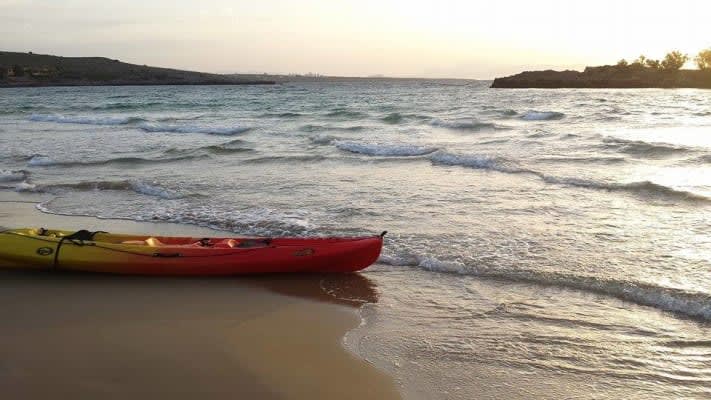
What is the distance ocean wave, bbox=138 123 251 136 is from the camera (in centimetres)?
2352

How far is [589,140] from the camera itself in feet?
56.7

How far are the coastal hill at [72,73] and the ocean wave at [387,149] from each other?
74.4m

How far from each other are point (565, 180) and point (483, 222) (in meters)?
3.71

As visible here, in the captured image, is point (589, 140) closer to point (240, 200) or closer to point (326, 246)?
point (240, 200)

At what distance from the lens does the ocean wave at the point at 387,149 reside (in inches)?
625

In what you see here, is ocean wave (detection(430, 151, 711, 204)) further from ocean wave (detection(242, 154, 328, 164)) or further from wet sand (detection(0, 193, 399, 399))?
wet sand (detection(0, 193, 399, 399))

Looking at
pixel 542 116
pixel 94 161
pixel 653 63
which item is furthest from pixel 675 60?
pixel 94 161

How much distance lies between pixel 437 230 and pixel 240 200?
12.2 feet

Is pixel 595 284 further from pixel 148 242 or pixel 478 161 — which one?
pixel 478 161

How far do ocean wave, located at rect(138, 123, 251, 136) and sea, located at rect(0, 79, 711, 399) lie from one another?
255cm

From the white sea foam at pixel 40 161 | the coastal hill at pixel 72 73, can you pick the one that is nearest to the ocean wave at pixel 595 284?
the white sea foam at pixel 40 161

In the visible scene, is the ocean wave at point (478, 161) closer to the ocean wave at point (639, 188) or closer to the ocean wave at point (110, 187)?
the ocean wave at point (639, 188)

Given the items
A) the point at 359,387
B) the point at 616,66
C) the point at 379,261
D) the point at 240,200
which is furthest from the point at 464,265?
the point at 616,66

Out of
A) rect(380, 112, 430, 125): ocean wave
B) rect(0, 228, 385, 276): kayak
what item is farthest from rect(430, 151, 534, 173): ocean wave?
rect(380, 112, 430, 125): ocean wave
